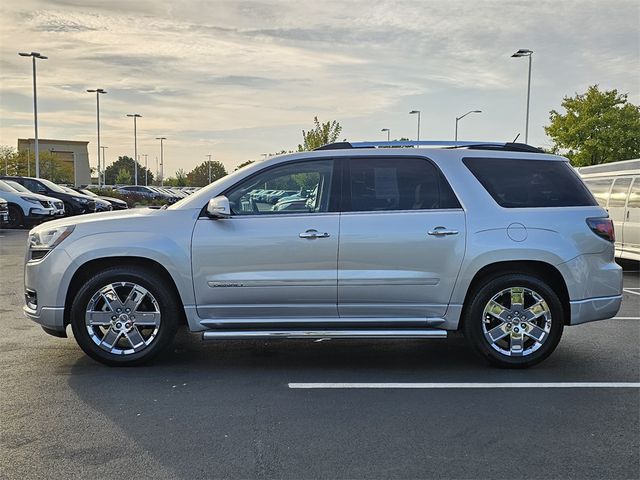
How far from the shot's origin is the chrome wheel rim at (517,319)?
17.0 feet

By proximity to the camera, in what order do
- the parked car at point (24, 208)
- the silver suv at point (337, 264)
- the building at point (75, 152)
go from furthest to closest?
the building at point (75, 152)
the parked car at point (24, 208)
the silver suv at point (337, 264)

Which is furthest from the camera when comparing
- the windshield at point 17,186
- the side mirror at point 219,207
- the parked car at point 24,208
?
the windshield at point 17,186

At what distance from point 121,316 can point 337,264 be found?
6.06 feet

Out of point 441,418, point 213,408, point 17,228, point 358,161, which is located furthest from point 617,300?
point 17,228

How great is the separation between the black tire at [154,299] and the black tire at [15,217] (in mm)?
15788

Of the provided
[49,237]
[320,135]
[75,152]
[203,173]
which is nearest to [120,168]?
[203,173]

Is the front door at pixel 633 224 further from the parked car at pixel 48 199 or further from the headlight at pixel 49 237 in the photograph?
the parked car at pixel 48 199

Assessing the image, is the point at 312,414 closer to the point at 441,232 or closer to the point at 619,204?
the point at 441,232

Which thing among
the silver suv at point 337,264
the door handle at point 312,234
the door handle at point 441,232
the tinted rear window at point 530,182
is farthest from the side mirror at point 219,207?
the tinted rear window at point 530,182

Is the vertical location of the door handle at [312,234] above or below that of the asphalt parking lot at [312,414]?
above

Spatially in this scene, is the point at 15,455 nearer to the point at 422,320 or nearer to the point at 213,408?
the point at 213,408

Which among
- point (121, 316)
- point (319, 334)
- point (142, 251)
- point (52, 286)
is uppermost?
point (142, 251)

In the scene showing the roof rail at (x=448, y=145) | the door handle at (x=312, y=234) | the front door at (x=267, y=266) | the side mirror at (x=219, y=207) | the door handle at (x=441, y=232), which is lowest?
the front door at (x=267, y=266)

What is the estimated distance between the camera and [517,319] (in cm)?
520
